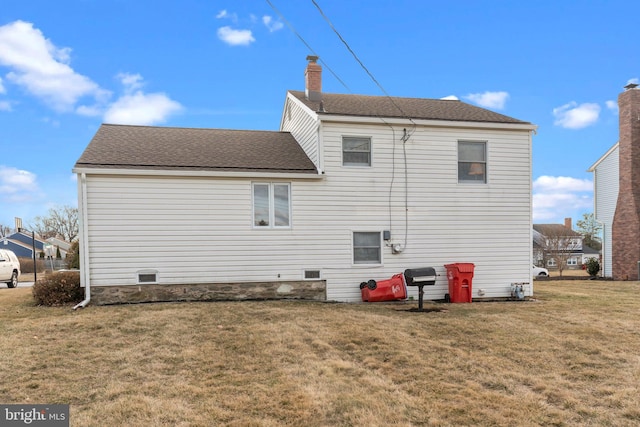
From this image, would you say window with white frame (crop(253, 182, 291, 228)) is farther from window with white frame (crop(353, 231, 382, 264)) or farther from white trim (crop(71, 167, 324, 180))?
window with white frame (crop(353, 231, 382, 264))

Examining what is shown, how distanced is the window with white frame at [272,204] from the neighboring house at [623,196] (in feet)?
63.0

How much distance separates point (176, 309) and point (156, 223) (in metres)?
2.42

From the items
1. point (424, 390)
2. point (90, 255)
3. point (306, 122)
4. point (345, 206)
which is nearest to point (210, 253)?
point (90, 255)

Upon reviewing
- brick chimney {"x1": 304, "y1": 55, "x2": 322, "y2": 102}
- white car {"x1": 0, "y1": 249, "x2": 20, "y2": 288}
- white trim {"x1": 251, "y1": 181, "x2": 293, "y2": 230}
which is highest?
brick chimney {"x1": 304, "y1": 55, "x2": 322, "y2": 102}

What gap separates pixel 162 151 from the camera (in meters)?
11.7

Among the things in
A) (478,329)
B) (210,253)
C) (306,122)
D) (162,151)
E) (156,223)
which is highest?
(306,122)

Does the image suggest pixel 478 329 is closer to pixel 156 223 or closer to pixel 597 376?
pixel 597 376

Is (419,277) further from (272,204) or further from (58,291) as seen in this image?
(58,291)

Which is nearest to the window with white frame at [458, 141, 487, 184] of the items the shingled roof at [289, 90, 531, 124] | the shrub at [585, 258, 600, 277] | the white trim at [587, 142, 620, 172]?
the shingled roof at [289, 90, 531, 124]

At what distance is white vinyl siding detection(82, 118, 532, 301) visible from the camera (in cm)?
1053

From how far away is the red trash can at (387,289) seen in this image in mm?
11141

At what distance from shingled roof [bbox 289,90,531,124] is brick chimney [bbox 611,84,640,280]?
39.7ft

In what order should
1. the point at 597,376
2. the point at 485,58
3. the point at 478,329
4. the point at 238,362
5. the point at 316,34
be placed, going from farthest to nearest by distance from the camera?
the point at 485,58
the point at 316,34
the point at 478,329
the point at 238,362
the point at 597,376

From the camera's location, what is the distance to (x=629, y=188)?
70.6 feet
